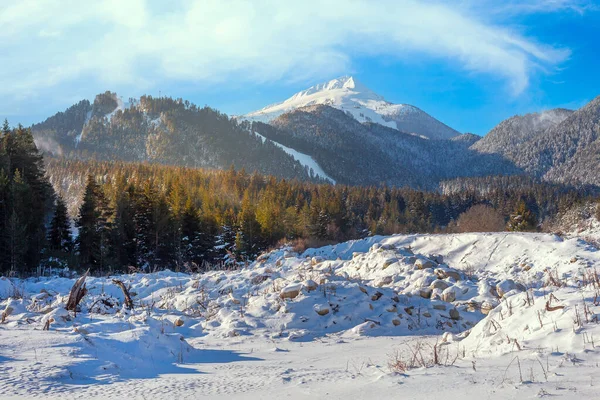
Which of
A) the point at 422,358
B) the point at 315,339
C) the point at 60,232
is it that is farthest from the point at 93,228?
the point at 422,358

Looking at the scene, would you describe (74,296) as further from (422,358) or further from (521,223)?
(521,223)

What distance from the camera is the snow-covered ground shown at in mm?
4105

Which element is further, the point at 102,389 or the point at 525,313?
the point at 525,313

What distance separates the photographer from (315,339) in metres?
7.85

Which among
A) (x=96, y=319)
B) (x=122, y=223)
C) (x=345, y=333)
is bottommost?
(x=345, y=333)

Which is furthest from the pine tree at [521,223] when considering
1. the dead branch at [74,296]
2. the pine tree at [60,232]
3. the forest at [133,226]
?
the dead branch at [74,296]

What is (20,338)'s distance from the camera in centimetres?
594

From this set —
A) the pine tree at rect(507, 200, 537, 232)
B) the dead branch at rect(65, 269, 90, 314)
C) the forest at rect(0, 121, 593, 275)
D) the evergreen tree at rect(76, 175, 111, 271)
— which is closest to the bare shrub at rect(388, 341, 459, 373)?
the dead branch at rect(65, 269, 90, 314)

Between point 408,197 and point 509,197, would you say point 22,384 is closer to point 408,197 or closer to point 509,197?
point 408,197

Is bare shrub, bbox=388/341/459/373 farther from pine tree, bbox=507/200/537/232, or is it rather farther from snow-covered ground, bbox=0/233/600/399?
pine tree, bbox=507/200/537/232

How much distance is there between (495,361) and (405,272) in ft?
23.6

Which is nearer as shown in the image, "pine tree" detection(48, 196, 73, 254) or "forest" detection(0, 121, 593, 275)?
"forest" detection(0, 121, 593, 275)

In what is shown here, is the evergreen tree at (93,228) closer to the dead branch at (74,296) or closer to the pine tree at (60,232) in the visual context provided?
the pine tree at (60,232)

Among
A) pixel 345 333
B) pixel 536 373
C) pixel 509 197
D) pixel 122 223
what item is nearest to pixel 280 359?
pixel 345 333
